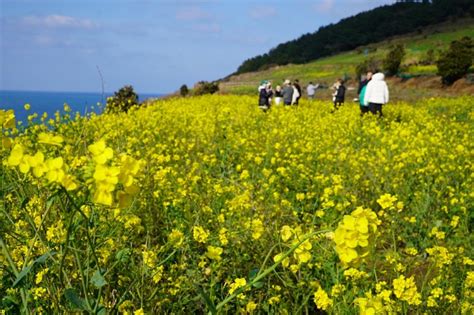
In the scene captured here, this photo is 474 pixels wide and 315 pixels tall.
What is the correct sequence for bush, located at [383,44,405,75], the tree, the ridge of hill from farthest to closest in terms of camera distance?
the ridge of hill < the tree < bush, located at [383,44,405,75]

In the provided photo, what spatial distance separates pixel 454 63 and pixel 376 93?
39.1 ft

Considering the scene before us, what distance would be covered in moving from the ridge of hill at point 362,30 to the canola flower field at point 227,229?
58.2m

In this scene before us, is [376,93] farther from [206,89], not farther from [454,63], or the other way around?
[206,89]

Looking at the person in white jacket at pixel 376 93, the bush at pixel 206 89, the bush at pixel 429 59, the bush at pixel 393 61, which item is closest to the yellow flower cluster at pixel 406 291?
the person in white jacket at pixel 376 93

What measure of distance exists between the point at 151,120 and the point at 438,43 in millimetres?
38194

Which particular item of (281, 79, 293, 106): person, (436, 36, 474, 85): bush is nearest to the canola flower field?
(281, 79, 293, 106): person

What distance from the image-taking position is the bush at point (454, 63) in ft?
67.7

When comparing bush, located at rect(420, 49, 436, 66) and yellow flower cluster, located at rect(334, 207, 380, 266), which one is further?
bush, located at rect(420, 49, 436, 66)

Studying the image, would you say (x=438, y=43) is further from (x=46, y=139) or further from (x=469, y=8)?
(x=46, y=139)

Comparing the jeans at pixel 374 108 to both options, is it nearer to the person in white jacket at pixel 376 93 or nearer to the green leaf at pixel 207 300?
the person in white jacket at pixel 376 93

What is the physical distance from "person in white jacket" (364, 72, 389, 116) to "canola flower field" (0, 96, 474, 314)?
2986mm

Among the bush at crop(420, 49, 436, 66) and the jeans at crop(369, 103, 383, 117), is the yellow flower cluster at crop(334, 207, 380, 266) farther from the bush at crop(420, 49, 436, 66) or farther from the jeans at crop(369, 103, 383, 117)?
the bush at crop(420, 49, 436, 66)

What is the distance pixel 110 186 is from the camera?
118 cm

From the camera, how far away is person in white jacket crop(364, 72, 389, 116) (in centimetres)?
1044
